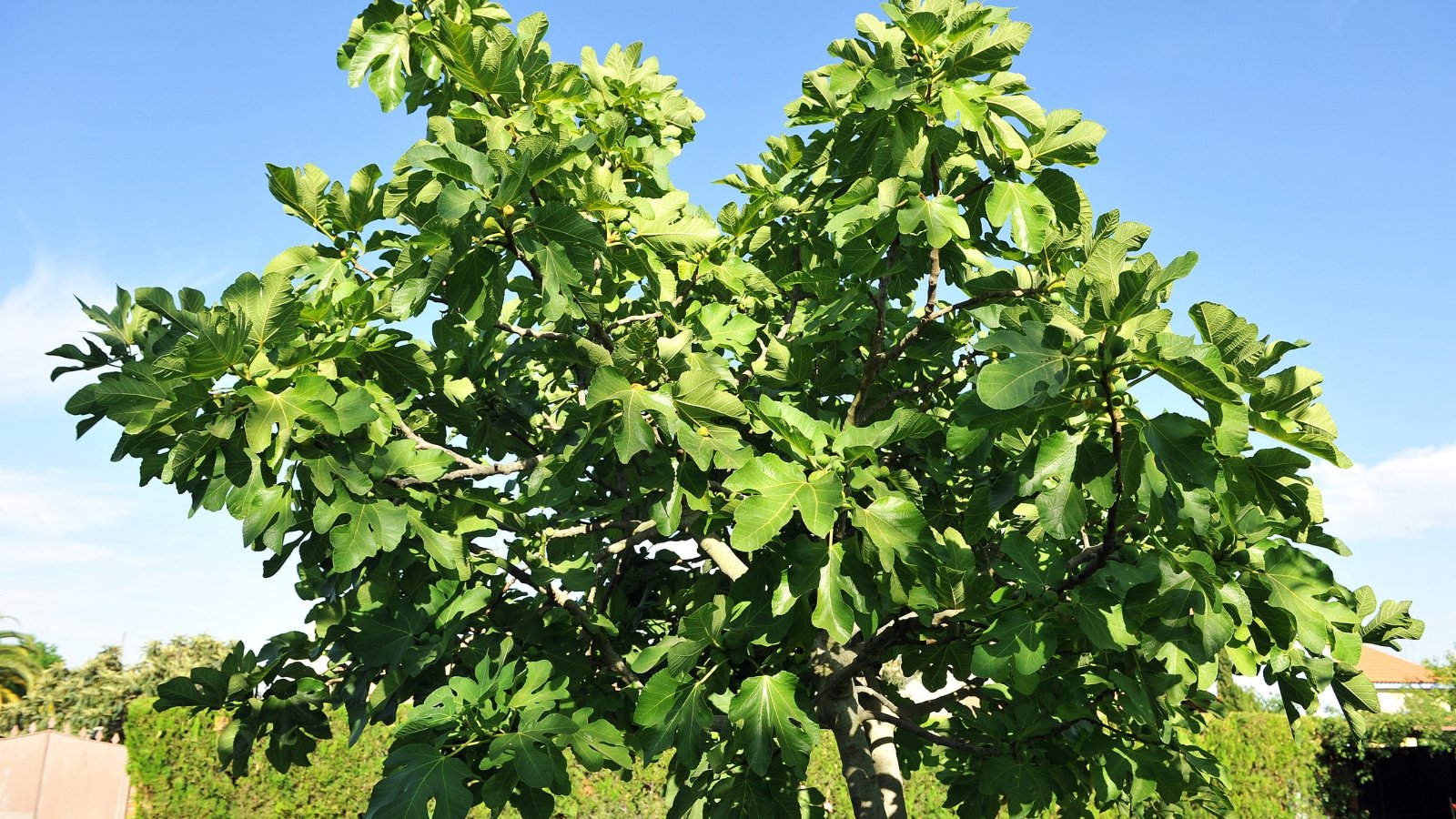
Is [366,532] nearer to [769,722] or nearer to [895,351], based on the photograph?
[769,722]

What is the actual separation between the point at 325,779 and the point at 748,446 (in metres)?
12.0

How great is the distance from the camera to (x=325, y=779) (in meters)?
12.9

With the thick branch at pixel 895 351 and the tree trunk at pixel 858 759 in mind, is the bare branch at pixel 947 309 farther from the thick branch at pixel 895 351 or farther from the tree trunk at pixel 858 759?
the tree trunk at pixel 858 759

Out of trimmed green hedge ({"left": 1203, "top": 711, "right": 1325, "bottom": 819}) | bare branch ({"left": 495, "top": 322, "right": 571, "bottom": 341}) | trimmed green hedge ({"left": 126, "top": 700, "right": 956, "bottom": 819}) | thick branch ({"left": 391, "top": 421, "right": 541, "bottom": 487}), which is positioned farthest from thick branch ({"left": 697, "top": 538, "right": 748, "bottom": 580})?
trimmed green hedge ({"left": 1203, "top": 711, "right": 1325, "bottom": 819})

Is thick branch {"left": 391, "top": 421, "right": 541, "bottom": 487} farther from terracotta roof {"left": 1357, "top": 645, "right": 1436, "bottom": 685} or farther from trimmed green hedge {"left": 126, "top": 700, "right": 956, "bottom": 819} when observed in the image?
terracotta roof {"left": 1357, "top": 645, "right": 1436, "bottom": 685}

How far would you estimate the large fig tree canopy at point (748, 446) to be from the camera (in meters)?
2.74

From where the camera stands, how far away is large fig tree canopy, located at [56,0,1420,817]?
2740mm

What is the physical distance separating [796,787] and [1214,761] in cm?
196

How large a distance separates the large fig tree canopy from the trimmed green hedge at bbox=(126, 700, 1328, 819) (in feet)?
27.4

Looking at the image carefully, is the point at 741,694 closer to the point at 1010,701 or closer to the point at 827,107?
the point at 1010,701

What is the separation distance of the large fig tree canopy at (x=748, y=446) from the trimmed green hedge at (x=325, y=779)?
8.36 meters

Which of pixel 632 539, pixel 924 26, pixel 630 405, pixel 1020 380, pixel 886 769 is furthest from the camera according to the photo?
pixel 886 769

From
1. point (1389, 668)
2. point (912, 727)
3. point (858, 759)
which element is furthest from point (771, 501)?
point (1389, 668)

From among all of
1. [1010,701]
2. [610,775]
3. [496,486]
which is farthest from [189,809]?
[1010,701]
